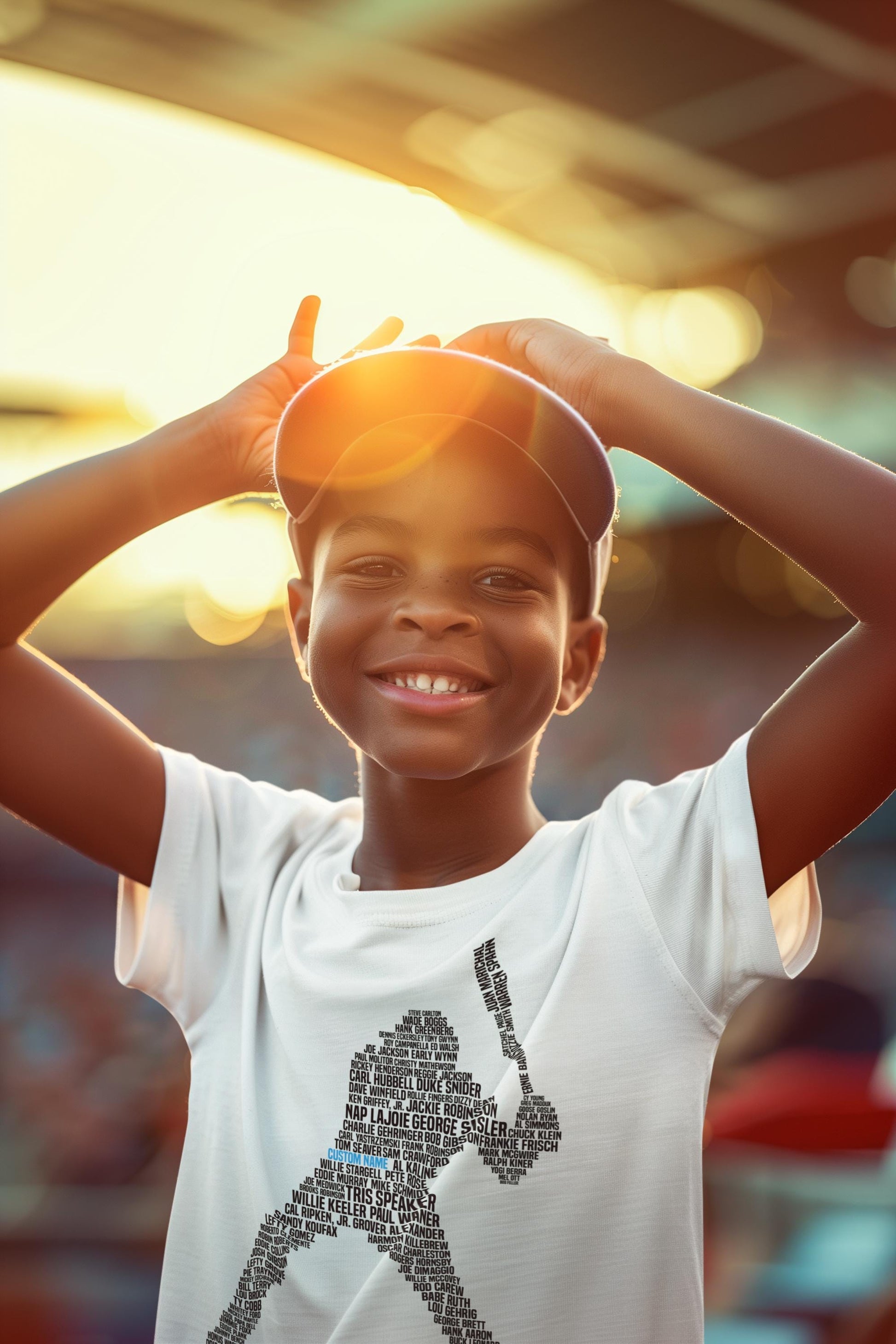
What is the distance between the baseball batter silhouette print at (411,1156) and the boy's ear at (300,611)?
0.47 metres

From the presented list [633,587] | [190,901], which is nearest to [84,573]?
[190,901]

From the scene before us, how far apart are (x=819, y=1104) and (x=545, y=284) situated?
18.0 ft

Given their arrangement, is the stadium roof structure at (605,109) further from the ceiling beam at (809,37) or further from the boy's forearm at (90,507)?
the boy's forearm at (90,507)

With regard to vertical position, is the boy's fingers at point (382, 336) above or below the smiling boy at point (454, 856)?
above

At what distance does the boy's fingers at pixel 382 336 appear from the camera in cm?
137

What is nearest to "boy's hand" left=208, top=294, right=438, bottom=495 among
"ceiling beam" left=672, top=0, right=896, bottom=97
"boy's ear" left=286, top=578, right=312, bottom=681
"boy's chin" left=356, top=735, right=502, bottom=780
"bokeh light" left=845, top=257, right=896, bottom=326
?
"boy's ear" left=286, top=578, right=312, bottom=681

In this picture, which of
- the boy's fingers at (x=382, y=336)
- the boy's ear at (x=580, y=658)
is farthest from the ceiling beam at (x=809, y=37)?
the boy's ear at (x=580, y=658)

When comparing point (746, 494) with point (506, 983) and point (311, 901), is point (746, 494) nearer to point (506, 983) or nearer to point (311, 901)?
point (506, 983)

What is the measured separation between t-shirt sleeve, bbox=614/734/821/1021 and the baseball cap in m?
0.33

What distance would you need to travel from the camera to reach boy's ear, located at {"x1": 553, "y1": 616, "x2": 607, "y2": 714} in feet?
4.45

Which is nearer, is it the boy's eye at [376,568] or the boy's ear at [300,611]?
the boy's eye at [376,568]

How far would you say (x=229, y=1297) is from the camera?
1.15m

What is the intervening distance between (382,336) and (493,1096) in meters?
0.89

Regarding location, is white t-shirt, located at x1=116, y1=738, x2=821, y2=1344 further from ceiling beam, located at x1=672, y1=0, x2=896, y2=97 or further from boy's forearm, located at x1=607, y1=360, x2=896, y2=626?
ceiling beam, located at x1=672, y1=0, x2=896, y2=97
